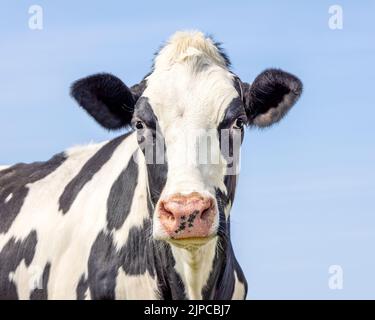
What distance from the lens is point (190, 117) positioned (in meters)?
13.1

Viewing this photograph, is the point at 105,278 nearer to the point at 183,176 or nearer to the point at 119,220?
the point at 119,220

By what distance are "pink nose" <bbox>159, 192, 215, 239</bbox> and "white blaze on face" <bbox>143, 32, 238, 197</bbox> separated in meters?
0.11

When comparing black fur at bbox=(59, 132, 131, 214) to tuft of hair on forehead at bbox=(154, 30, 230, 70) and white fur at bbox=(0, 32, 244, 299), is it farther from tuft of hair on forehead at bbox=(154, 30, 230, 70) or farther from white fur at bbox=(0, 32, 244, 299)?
tuft of hair on forehead at bbox=(154, 30, 230, 70)

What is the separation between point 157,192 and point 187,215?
1.09 metres

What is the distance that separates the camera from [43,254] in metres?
14.9

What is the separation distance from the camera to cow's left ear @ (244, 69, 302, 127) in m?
14.2

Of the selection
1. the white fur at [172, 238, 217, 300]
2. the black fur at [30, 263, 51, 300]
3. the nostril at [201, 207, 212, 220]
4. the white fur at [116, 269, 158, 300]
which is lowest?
the black fur at [30, 263, 51, 300]

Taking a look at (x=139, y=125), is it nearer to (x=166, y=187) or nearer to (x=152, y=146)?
(x=152, y=146)

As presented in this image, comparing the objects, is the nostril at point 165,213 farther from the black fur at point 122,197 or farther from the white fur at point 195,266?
the black fur at point 122,197

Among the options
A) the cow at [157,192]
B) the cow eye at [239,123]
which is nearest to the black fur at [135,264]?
the cow at [157,192]

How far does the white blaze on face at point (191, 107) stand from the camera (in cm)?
1272

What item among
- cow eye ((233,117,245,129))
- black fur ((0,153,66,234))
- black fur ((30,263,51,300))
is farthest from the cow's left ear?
black fur ((0,153,66,234))
